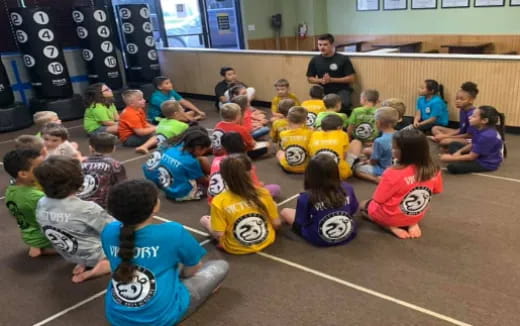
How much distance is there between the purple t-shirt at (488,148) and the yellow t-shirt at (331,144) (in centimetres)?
109

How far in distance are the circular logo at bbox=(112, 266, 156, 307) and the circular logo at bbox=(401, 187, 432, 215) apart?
156cm

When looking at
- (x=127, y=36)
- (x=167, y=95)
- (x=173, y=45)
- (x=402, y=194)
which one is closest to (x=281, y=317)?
(x=402, y=194)

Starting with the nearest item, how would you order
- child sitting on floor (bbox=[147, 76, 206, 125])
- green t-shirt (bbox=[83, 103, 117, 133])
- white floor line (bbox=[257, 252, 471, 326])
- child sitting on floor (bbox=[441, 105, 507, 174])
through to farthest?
white floor line (bbox=[257, 252, 471, 326]) → child sitting on floor (bbox=[441, 105, 507, 174]) → green t-shirt (bbox=[83, 103, 117, 133]) → child sitting on floor (bbox=[147, 76, 206, 125])

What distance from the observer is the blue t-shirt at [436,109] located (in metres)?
4.73

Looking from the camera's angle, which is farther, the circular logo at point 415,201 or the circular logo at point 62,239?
the circular logo at point 415,201

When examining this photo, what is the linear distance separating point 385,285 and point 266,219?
78cm

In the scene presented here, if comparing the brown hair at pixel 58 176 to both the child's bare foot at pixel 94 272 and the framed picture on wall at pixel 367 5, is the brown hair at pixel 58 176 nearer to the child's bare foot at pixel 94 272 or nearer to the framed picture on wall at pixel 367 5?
the child's bare foot at pixel 94 272

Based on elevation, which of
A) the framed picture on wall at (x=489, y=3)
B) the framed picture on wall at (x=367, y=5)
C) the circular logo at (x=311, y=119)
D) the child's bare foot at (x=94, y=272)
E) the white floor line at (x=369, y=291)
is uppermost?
the framed picture on wall at (x=367, y=5)

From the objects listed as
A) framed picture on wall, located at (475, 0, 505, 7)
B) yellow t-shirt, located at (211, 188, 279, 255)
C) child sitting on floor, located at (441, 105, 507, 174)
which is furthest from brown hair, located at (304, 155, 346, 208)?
framed picture on wall, located at (475, 0, 505, 7)

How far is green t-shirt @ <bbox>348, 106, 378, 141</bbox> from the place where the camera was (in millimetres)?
4312

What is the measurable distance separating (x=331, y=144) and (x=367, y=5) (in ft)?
21.3

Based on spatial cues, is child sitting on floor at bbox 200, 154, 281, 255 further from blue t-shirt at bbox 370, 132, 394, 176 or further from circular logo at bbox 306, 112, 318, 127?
circular logo at bbox 306, 112, 318, 127

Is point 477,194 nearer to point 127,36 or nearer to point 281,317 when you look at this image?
point 281,317

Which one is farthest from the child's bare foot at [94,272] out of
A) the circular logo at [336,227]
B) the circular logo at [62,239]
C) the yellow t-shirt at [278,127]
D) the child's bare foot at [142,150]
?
the child's bare foot at [142,150]
